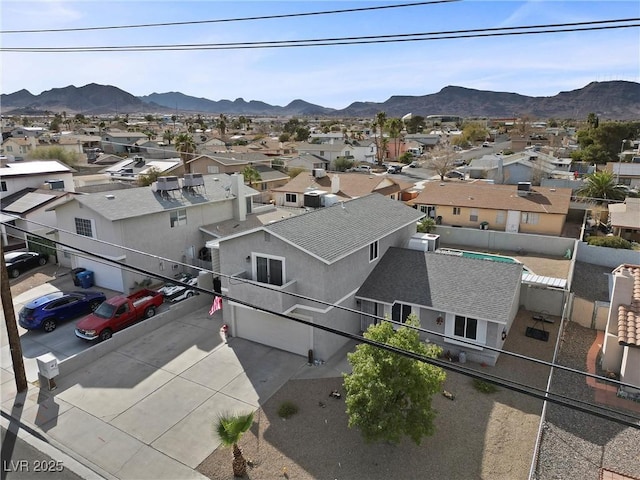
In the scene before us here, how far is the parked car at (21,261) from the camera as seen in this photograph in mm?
28766

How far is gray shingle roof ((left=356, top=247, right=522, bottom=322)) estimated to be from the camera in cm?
1845

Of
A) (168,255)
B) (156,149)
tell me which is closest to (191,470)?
(168,255)

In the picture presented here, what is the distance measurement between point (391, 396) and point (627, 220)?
1213 inches

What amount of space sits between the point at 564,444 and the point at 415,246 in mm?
12688

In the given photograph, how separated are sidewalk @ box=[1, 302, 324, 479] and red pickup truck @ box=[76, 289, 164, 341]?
136cm

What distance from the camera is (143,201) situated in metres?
28.7

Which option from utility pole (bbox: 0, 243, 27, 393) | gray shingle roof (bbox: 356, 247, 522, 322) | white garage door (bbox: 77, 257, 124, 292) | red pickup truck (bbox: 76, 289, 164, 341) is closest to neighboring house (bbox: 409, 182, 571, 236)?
gray shingle roof (bbox: 356, 247, 522, 322)

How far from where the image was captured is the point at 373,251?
22062mm

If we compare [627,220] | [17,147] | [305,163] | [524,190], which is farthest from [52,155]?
[627,220]

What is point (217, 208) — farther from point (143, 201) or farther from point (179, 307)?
point (179, 307)

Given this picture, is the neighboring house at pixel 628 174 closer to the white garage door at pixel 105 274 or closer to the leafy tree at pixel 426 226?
the leafy tree at pixel 426 226

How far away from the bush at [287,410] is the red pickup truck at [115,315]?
10.3 m

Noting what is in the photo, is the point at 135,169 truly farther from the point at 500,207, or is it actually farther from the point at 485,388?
the point at 485,388

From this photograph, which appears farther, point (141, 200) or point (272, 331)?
point (141, 200)
